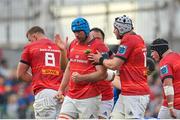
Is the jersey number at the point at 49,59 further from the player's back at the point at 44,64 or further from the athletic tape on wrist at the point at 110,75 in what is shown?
the athletic tape on wrist at the point at 110,75

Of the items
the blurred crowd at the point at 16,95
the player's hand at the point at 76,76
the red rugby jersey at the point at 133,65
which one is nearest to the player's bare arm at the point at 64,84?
the player's hand at the point at 76,76

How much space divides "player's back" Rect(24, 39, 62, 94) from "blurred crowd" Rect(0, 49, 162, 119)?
20.3 feet

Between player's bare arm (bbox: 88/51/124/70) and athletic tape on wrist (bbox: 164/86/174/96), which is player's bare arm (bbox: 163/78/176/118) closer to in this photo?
athletic tape on wrist (bbox: 164/86/174/96)

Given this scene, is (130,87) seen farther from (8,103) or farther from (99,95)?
(8,103)

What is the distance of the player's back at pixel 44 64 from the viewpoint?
1628 centimetres

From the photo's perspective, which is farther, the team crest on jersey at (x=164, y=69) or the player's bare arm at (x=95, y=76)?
the team crest on jersey at (x=164, y=69)

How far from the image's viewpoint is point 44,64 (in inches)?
643

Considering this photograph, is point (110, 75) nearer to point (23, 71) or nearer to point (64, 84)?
point (64, 84)

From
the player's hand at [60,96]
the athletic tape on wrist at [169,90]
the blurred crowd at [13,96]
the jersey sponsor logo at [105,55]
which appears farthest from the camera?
the blurred crowd at [13,96]

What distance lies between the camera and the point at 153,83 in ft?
78.1

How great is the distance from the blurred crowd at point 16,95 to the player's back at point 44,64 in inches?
243

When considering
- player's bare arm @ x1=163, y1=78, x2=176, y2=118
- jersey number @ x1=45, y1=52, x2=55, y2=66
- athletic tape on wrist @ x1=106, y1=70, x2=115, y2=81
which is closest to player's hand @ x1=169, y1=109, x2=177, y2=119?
player's bare arm @ x1=163, y1=78, x2=176, y2=118

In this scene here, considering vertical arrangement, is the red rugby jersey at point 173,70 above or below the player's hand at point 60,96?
above

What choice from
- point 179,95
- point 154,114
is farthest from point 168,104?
point 154,114
